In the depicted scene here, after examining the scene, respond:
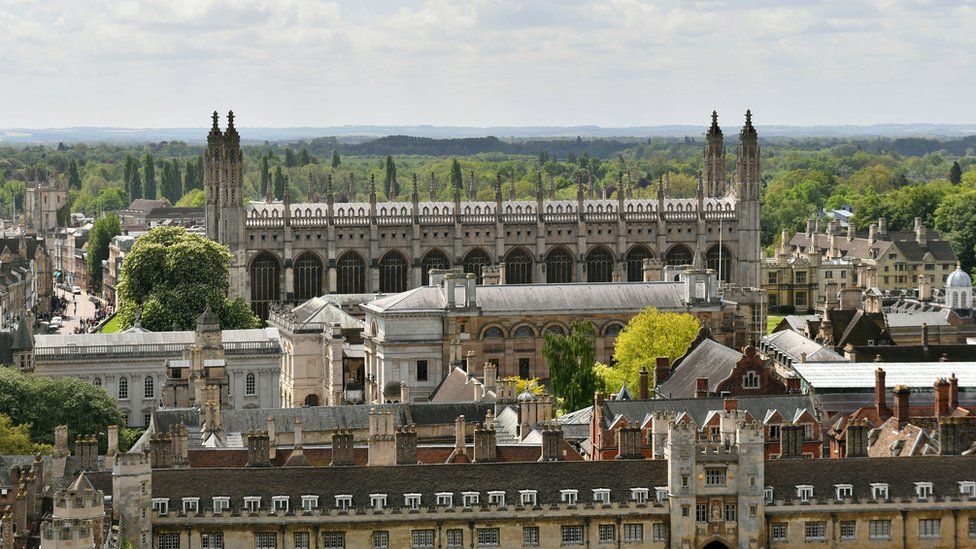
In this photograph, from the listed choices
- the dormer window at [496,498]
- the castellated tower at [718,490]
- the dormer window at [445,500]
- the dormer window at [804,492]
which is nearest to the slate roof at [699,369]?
the dormer window at [804,492]

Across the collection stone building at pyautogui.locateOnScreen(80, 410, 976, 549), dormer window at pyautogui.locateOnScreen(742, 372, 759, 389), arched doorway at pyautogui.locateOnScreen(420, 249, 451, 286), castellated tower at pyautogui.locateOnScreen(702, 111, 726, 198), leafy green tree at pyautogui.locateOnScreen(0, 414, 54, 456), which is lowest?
leafy green tree at pyautogui.locateOnScreen(0, 414, 54, 456)

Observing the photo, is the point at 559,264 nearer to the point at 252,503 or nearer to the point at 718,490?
the point at 718,490

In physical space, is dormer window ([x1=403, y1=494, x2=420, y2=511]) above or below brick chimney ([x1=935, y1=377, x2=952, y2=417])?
below

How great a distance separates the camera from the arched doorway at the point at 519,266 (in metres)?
166

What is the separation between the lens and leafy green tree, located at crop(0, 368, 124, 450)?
10450 cm

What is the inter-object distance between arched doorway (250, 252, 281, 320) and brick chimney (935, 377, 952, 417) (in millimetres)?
78012

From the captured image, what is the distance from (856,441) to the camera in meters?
79.3

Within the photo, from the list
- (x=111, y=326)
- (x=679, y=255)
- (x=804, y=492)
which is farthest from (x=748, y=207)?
(x=804, y=492)

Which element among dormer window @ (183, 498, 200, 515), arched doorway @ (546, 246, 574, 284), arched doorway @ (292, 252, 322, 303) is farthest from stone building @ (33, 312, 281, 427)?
dormer window @ (183, 498, 200, 515)

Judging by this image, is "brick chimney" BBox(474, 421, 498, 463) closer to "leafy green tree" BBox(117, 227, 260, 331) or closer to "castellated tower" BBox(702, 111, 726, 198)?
"leafy green tree" BBox(117, 227, 260, 331)

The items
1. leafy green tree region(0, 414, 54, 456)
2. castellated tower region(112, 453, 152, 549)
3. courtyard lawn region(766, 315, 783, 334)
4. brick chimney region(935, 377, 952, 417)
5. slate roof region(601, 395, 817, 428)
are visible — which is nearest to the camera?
castellated tower region(112, 453, 152, 549)

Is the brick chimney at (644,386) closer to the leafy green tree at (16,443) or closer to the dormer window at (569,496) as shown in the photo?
the leafy green tree at (16,443)

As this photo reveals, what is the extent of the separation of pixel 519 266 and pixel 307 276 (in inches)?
598

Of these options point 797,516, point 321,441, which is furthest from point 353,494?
point 321,441
